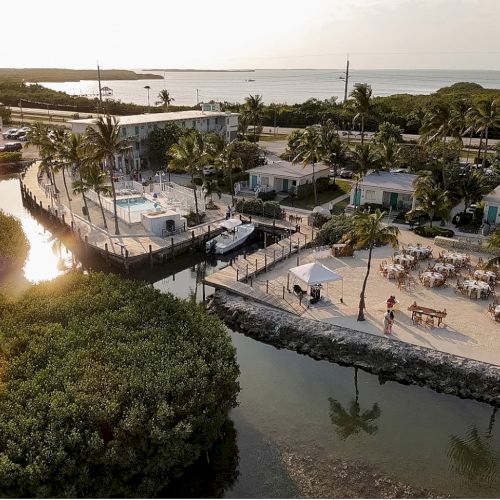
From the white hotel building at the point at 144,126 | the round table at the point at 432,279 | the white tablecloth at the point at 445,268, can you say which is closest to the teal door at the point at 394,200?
the white tablecloth at the point at 445,268

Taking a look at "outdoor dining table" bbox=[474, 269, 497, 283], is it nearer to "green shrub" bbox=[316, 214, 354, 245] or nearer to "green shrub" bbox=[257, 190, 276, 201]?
"green shrub" bbox=[316, 214, 354, 245]

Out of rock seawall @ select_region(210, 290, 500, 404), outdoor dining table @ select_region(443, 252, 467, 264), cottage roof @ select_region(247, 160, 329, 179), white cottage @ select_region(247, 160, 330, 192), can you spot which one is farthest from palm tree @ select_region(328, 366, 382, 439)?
cottage roof @ select_region(247, 160, 329, 179)

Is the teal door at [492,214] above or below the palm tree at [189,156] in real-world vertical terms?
below

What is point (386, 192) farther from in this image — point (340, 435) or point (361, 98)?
point (340, 435)

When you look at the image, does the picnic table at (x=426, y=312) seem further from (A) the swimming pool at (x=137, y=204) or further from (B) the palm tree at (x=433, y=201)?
(A) the swimming pool at (x=137, y=204)

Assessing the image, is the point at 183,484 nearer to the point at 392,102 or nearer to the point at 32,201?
the point at 32,201

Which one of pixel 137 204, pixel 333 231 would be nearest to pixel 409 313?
pixel 333 231
